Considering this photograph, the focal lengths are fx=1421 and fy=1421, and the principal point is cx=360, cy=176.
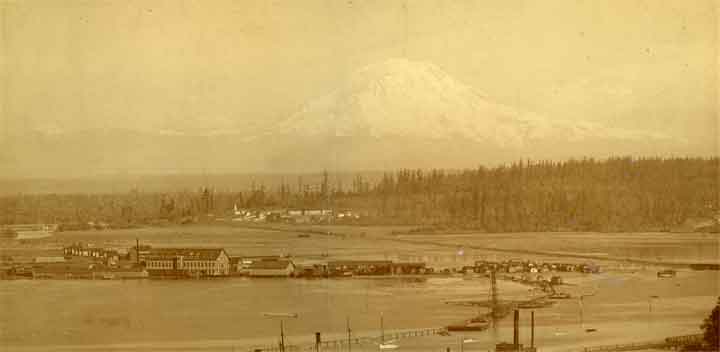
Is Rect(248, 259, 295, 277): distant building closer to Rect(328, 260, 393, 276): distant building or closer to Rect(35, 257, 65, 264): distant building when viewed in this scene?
Rect(328, 260, 393, 276): distant building

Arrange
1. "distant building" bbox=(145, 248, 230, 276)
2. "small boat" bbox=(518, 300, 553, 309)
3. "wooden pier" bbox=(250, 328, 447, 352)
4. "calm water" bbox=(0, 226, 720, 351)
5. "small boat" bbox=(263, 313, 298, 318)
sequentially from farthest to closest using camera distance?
"distant building" bbox=(145, 248, 230, 276)
"small boat" bbox=(518, 300, 553, 309)
"small boat" bbox=(263, 313, 298, 318)
"calm water" bbox=(0, 226, 720, 351)
"wooden pier" bbox=(250, 328, 447, 352)

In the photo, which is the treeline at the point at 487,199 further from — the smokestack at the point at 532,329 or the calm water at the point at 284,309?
the smokestack at the point at 532,329

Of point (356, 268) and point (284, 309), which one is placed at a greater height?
point (356, 268)

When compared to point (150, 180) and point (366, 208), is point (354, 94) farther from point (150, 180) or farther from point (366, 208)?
point (150, 180)

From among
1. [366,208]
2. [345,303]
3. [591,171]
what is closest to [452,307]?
[345,303]

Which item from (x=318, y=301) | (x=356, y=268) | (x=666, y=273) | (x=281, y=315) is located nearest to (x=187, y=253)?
(x=356, y=268)

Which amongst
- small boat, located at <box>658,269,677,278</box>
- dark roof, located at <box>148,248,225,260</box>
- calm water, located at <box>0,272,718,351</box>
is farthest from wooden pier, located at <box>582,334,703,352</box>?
dark roof, located at <box>148,248,225,260</box>

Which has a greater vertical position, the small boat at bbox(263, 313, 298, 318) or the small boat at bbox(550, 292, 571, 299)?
the small boat at bbox(550, 292, 571, 299)

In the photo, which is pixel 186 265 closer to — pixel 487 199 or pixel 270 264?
pixel 270 264

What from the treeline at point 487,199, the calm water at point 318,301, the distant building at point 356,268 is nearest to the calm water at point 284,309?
the calm water at point 318,301
